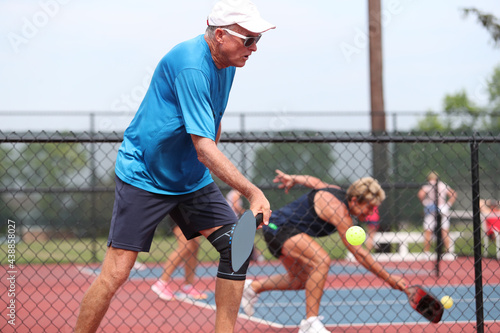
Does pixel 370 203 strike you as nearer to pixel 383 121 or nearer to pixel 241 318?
pixel 241 318

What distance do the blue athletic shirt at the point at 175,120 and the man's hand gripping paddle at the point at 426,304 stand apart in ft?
6.80

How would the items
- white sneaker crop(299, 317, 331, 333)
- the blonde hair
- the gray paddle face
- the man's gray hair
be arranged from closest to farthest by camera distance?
1. the gray paddle face
2. the man's gray hair
3. white sneaker crop(299, 317, 331, 333)
4. the blonde hair

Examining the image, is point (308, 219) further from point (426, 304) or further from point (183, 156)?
point (183, 156)

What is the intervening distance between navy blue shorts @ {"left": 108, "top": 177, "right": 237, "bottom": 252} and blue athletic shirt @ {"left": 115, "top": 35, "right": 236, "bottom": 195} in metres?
0.05

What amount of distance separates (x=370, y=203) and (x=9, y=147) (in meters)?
8.32

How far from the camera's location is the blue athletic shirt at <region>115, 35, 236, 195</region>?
2848mm

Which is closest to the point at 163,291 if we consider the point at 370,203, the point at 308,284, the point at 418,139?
the point at 308,284

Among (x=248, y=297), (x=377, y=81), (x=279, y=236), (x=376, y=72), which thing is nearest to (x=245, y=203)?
(x=377, y=81)

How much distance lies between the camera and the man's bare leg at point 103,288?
299 cm

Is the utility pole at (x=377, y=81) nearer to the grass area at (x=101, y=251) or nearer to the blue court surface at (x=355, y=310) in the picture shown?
the grass area at (x=101, y=251)

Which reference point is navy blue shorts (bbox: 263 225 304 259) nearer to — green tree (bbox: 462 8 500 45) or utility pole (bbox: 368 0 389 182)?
green tree (bbox: 462 8 500 45)

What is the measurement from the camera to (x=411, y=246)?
12.6 meters

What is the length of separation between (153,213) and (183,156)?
346mm

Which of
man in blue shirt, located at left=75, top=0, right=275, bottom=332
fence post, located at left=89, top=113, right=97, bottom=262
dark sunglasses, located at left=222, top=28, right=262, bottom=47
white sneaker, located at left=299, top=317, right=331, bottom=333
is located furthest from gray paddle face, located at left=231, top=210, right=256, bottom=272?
fence post, located at left=89, top=113, right=97, bottom=262
